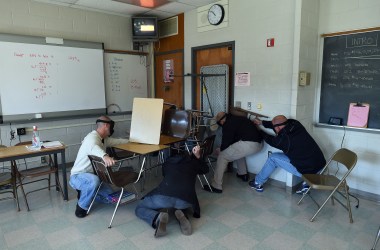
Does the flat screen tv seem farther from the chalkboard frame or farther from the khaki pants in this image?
the chalkboard frame

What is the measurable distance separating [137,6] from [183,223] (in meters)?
3.50

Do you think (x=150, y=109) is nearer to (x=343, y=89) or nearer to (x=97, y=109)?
(x=97, y=109)

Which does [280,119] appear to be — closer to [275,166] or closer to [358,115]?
[275,166]

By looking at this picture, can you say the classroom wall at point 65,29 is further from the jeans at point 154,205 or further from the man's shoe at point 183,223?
the man's shoe at point 183,223

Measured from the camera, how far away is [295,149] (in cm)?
312

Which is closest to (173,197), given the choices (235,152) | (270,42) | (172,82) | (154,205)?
(154,205)

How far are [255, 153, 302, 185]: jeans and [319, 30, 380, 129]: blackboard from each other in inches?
32.4

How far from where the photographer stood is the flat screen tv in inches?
190

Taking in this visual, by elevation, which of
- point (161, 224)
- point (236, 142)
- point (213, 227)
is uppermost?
point (236, 142)

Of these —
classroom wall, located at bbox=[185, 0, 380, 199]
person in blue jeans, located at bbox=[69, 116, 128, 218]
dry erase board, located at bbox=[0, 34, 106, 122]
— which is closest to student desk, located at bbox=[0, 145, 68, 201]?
person in blue jeans, located at bbox=[69, 116, 128, 218]

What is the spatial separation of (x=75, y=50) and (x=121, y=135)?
66.7 inches

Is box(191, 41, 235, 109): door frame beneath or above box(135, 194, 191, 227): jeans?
above

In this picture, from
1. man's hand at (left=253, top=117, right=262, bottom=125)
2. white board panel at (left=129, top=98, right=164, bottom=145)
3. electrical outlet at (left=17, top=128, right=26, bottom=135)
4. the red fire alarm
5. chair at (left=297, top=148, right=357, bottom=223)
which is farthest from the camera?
electrical outlet at (left=17, top=128, right=26, bottom=135)

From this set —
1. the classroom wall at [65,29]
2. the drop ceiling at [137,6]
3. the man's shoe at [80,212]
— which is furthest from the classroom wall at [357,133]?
the classroom wall at [65,29]
